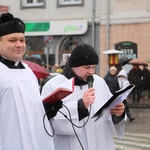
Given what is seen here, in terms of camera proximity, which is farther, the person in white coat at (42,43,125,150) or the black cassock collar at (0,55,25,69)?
the person in white coat at (42,43,125,150)

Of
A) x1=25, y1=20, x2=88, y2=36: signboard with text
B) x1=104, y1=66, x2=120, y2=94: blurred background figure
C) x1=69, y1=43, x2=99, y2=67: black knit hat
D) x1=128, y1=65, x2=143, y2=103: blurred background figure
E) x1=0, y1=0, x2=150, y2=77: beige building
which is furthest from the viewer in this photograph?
x1=25, y1=20, x2=88, y2=36: signboard with text

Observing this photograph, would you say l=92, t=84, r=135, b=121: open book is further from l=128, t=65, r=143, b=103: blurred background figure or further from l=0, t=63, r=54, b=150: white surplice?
l=128, t=65, r=143, b=103: blurred background figure

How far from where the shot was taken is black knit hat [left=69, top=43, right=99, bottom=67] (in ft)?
13.0

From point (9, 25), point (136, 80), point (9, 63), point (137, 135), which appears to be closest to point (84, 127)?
point (9, 63)

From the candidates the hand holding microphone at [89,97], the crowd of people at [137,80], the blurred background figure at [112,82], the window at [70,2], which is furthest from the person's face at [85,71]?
the window at [70,2]

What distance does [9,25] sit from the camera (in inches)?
140

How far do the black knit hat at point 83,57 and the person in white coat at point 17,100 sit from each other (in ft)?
1.65

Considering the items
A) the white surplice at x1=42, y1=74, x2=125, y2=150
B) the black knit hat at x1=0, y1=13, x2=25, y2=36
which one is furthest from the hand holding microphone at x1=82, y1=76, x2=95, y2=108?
the black knit hat at x1=0, y1=13, x2=25, y2=36

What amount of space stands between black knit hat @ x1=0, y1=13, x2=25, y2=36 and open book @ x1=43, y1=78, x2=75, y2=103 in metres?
0.55

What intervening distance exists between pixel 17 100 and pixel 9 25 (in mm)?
580

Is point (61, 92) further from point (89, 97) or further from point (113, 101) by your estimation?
point (113, 101)

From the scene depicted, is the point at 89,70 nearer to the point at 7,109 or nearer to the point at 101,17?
the point at 7,109

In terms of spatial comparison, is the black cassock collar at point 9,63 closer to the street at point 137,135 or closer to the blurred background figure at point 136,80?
the street at point 137,135

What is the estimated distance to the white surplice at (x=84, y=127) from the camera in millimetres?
3795
